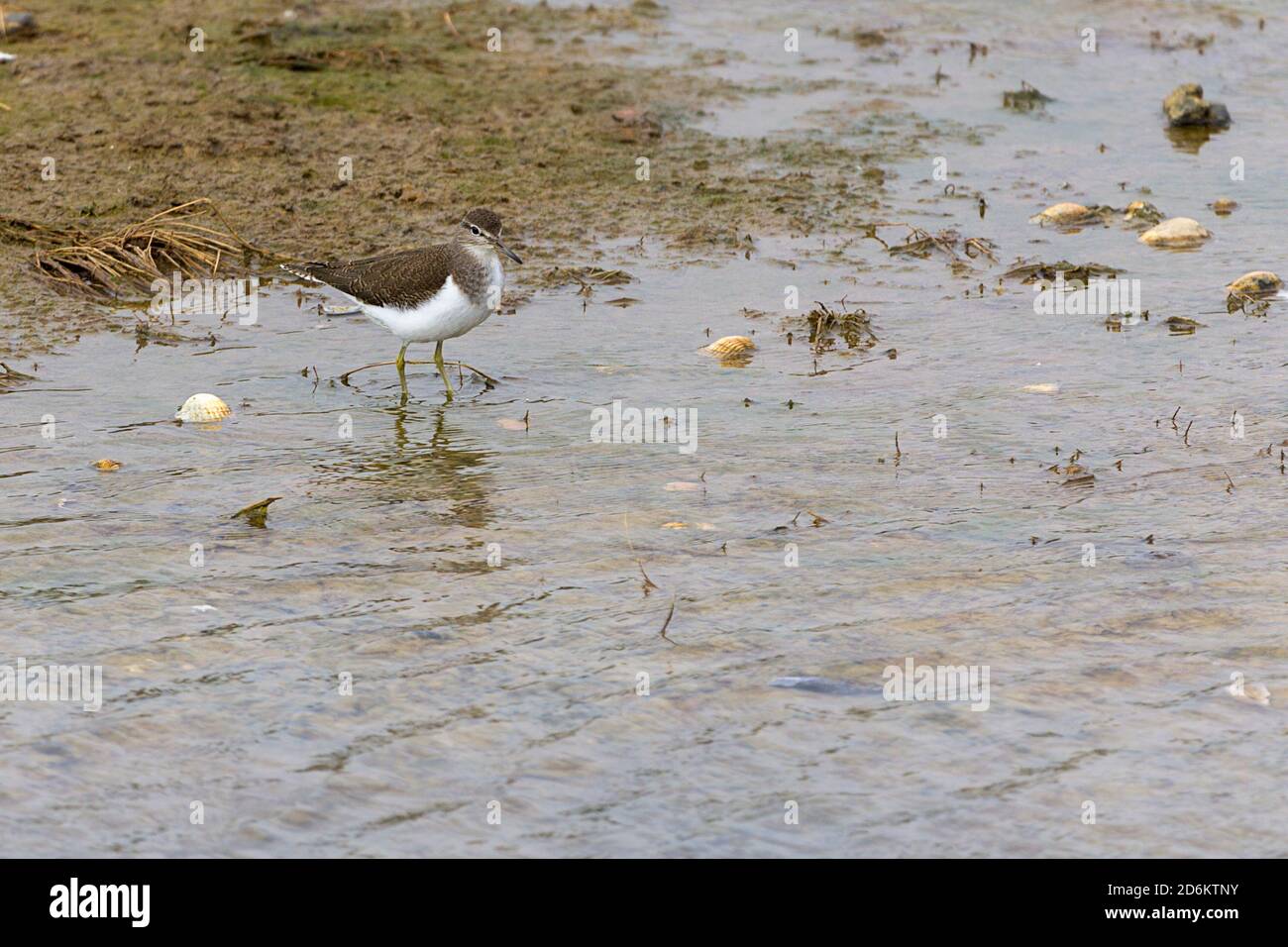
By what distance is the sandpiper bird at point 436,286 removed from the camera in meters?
9.30

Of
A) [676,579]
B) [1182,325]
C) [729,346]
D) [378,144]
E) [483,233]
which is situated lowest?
[676,579]

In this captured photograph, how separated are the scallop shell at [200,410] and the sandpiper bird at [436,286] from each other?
1166 mm

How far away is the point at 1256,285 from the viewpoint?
10.8 meters

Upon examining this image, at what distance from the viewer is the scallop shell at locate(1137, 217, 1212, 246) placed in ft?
38.8

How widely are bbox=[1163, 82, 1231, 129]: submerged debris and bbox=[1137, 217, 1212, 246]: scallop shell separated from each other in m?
2.82

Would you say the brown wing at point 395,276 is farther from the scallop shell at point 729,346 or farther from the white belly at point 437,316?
the scallop shell at point 729,346

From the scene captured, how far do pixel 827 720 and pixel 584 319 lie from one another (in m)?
5.07

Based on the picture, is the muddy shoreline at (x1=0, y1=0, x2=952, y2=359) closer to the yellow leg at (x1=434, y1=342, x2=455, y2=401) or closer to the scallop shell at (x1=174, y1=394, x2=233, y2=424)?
the yellow leg at (x1=434, y1=342, x2=455, y2=401)

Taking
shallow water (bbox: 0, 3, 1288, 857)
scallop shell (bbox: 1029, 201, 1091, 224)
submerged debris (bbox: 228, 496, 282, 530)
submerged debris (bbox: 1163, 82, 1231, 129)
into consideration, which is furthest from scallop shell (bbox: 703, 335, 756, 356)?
submerged debris (bbox: 1163, 82, 1231, 129)

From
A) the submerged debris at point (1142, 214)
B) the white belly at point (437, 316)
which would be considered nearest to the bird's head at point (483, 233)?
the white belly at point (437, 316)

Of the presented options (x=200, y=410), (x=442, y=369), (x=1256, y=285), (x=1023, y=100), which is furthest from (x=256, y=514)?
(x=1023, y=100)

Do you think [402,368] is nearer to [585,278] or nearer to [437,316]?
[437,316]

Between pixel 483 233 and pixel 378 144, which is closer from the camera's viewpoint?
pixel 483 233

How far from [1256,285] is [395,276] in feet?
18.3
